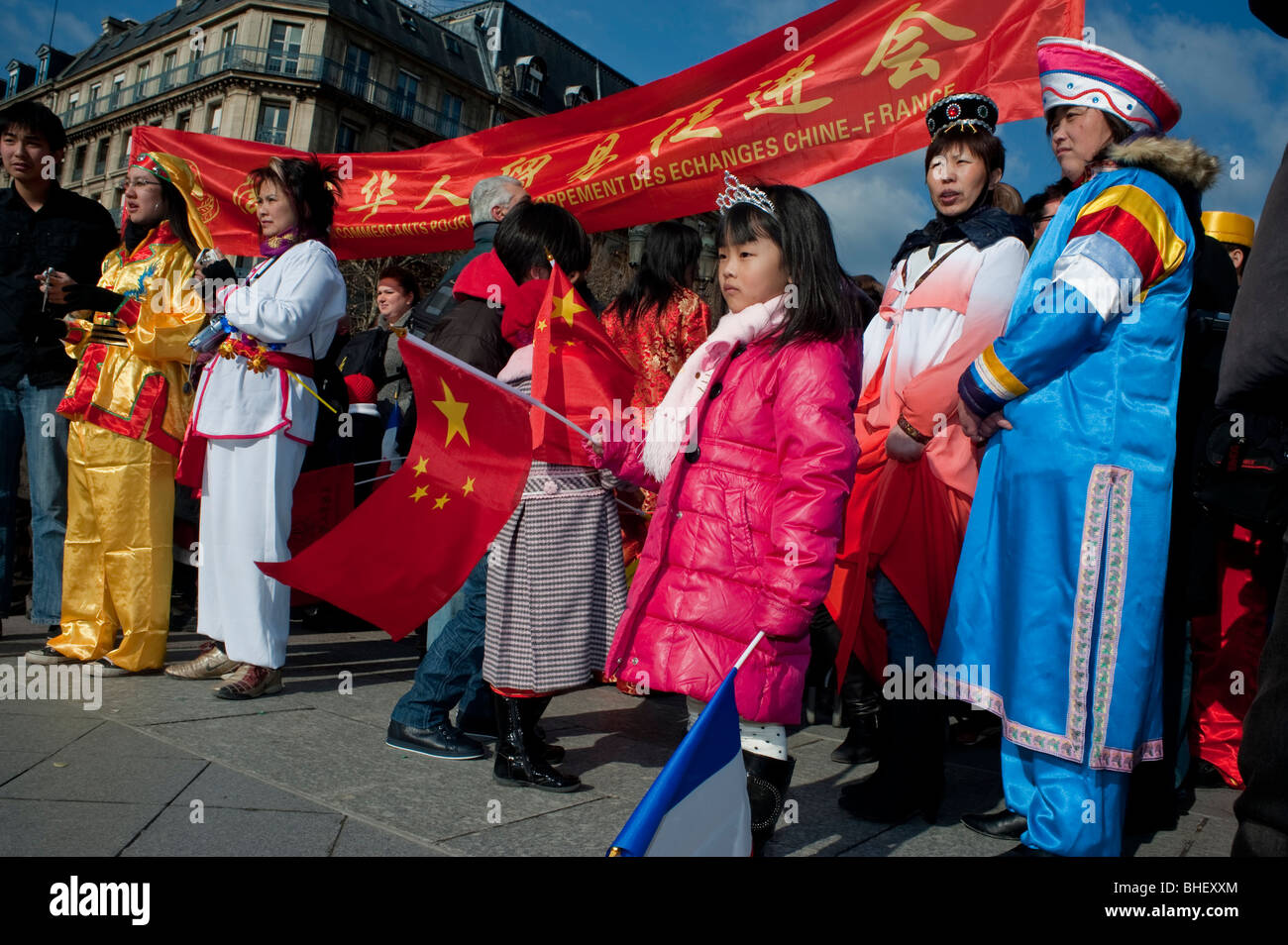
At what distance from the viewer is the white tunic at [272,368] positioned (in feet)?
12.4

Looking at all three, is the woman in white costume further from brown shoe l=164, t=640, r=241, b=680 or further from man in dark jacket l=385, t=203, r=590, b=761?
man in dark jacket l=385, t=203, r=590, b=761

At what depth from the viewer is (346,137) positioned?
41844mm

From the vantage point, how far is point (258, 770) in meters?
2.83

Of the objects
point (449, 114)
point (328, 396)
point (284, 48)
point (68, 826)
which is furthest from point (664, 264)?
point (449, 114)

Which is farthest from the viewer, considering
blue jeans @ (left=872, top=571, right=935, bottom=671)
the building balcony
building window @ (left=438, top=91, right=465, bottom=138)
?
building window @ (left=438, top=91, right=465, bottom=138)

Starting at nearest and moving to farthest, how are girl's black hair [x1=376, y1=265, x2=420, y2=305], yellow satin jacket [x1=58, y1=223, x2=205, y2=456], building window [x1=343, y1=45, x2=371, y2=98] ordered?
1. yellow satin jacket [x1=58, y1=223, x2=205, y2=456]
2. girl's black hair [x1=376, y1=265, x2=420, y2=305]
3. building window [x1=343, y1=45, x2=371, y2=98]

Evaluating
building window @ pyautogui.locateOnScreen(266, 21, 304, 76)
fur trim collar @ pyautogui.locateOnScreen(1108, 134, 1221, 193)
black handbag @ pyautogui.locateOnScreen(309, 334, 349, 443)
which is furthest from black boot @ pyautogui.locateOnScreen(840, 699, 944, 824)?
building window @ pyautogui.locateOnScreen(266, 21, 304, 76)

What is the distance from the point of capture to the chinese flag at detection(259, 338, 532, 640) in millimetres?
2765

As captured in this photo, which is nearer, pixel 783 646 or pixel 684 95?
pixel 783 646

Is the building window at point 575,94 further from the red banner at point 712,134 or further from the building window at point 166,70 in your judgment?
the red banner at point 712,134

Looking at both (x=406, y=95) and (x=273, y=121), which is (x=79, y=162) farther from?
(x=406, y=95)

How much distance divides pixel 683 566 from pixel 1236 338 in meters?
1.36

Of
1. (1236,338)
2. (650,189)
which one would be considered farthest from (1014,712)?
(650,189)

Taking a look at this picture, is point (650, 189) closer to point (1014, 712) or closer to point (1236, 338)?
point (1014, 712)
